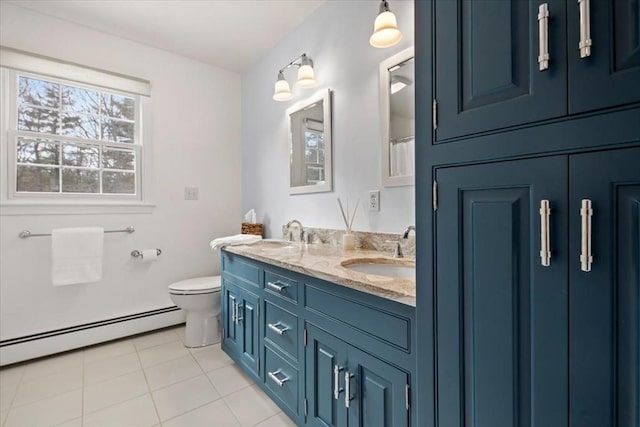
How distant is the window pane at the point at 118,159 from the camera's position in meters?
2.50

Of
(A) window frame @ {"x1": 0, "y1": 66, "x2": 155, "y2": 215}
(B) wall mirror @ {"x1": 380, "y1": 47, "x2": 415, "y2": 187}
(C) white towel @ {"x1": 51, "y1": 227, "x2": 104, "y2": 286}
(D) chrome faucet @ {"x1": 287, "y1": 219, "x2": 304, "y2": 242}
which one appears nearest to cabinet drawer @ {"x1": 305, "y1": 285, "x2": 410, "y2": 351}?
(B) wall mirror @ {"x1": 380, "y1": 47, "x2": 415, "y2": 187}

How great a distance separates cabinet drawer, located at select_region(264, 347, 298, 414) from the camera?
1400mm

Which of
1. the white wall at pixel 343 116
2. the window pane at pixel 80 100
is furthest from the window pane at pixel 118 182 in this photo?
the white wall at pixel 343 116

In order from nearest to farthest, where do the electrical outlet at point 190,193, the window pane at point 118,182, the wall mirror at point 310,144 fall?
the wall mirror at point 310,144, the window pane at point 118,182, the electrical outlet at point 190,193

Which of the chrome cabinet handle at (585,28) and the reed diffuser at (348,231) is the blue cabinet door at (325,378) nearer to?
the reed diffuser at (348,231)

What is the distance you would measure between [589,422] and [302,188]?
1.91 metres

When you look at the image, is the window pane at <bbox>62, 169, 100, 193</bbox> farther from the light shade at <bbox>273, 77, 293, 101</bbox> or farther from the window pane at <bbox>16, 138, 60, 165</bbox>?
the light shade at <bbox>273, 77, 293, 101</bbox>

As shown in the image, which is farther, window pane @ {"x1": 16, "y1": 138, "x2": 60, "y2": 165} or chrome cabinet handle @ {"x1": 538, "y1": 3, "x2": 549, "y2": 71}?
window pane @ {"x1": 16, "y1": 138, "x2": 60, "y2": 165}

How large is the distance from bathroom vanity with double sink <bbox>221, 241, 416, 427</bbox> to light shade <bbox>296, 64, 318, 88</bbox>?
1135mm

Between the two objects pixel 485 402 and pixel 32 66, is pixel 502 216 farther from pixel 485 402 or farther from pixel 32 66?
pixel 32 66

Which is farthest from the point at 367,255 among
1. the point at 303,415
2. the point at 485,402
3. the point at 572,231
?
the point at 572,231

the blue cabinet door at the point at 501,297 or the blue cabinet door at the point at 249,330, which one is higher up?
the blue cabinet door at the point at 501,297

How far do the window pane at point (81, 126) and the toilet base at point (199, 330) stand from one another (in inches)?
65.0

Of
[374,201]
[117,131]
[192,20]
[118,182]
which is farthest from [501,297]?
[117,131]
